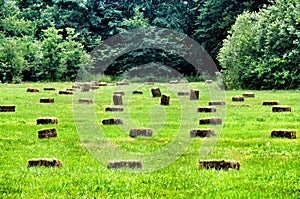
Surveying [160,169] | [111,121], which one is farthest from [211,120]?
[160,169]

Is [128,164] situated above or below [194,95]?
below

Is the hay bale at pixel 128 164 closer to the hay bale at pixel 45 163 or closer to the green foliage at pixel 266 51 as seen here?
the hay bale at pixel 45 163

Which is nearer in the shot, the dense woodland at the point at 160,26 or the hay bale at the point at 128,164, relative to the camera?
the hay bale at the point at 128,164

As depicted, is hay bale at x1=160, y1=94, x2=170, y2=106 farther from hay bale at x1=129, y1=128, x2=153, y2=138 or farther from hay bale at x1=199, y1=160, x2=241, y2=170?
hay bale at x1=199, y1=160, x2=241, y2=170

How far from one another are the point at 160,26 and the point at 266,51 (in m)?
24.1

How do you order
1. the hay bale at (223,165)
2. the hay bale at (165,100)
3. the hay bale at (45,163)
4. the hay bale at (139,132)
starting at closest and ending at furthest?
the hay bale at (223,165), the hay bale at (45,163), the hay bale at (139,132), the hay bale at (165,100)

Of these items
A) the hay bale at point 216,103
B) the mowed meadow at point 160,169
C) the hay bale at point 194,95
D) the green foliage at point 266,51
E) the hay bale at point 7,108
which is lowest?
the mowed meadow at point 160,169

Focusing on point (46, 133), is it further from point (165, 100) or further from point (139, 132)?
point (165, 100)

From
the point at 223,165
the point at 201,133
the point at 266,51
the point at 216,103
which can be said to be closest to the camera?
the point at 223,165

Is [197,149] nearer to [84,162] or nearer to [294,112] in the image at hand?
[84,162]

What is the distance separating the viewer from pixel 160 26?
213 ft

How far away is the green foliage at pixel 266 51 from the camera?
40500mm

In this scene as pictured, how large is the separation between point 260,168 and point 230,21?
48.8 meters

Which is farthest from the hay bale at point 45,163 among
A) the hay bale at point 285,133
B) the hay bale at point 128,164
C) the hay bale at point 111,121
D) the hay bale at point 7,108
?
the hay bale at point 7,108
